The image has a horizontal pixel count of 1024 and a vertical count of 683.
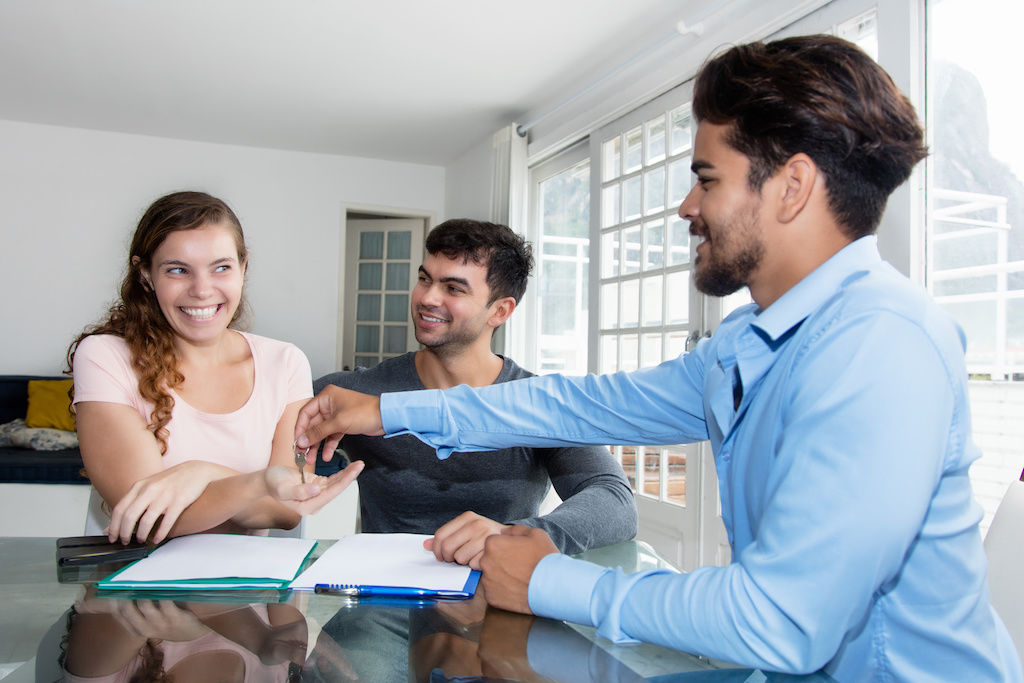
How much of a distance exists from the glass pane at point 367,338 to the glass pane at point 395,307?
163 mm

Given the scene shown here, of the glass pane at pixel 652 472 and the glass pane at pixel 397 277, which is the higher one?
the glass pane at pixel 397 277

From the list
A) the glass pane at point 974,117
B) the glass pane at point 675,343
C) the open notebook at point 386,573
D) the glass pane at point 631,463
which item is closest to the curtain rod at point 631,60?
the glass pane at point 974,117

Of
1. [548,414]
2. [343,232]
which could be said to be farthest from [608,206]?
[548,414]

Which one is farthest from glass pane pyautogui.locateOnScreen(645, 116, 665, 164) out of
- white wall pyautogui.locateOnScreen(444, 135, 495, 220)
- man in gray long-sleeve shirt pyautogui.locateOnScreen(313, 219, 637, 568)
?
man in gray long-sleeve shirt pyautogui.locateOnScreen(313, 219, 637, 568)

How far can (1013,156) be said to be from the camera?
109 inches

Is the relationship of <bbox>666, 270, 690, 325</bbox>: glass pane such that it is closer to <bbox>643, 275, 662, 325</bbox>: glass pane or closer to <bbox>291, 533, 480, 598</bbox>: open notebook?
<bbox>643, 275, 662, 325</bbox>: glass pane

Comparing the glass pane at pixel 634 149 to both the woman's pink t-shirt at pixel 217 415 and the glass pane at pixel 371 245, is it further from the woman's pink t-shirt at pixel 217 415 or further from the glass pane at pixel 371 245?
the glass pane at pixel 371 245

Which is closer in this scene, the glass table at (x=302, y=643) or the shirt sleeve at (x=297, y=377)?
the glass table at (x=302, y=643)

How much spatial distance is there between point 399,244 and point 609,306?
319 centimetres

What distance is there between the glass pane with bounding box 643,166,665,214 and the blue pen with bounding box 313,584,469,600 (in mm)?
3255

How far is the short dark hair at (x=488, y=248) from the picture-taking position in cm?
199

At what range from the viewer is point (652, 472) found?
394 cm

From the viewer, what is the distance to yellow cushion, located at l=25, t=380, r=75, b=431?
4.97 metres

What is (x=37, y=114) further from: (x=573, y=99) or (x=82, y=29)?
(x=573, y=99)
